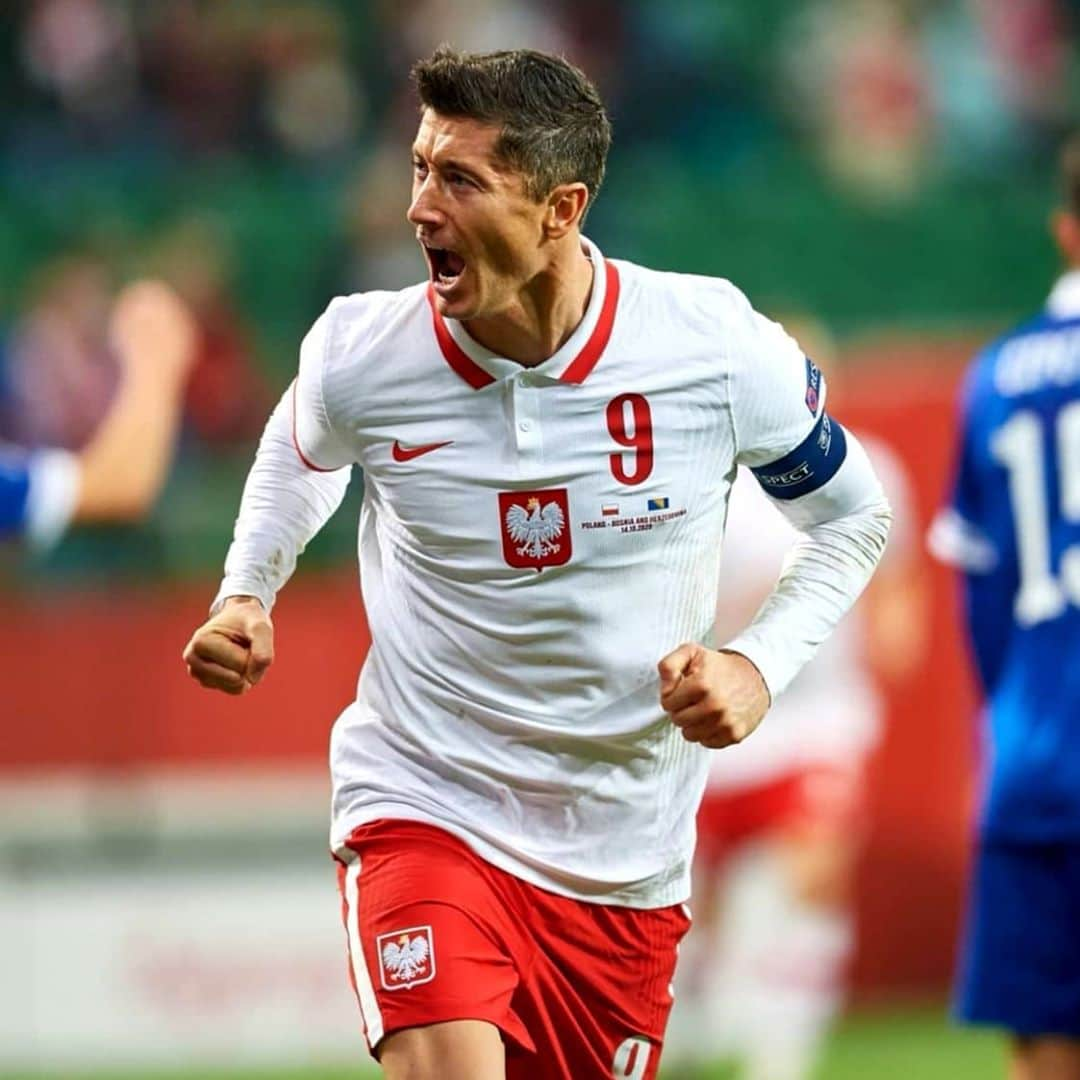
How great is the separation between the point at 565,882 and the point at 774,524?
109 inches

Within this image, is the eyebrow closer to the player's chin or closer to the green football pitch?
the player's chin

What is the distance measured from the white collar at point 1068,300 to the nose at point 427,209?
78.7 inches

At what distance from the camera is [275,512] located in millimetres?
4383

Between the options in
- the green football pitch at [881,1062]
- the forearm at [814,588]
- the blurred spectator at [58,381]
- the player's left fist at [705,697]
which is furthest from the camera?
the blurred spectator at [58,381]

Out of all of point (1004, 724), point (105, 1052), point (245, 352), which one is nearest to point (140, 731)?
point (105, 1052)

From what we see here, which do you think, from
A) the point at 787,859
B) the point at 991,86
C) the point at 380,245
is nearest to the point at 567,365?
the point at 787,859

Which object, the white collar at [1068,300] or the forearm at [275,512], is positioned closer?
the forearm at [275,512]

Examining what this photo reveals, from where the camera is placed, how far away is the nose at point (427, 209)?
3967mm

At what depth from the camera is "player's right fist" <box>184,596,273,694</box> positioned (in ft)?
13.1

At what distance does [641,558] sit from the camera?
13.8 ft

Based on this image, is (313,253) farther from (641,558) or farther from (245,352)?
(641,558)

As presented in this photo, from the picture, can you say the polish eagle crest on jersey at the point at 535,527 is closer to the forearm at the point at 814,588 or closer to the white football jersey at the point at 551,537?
the white football jersey at the point at 551,537

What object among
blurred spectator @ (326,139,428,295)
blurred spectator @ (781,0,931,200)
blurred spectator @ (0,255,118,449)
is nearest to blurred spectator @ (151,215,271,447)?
blurred spectator @ (0,255,118,449)

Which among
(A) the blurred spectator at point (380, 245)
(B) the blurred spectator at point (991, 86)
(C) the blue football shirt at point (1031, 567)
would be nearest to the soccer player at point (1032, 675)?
(C) the blue football shirt at point (1031, 567)
